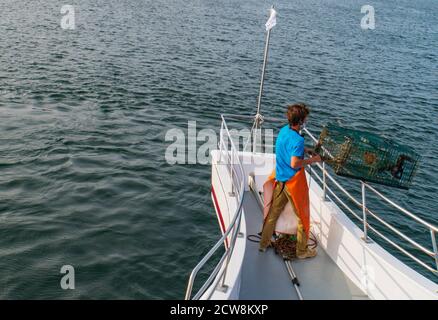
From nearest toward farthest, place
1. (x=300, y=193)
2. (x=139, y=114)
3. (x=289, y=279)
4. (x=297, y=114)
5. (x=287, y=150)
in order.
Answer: (x=297, y=114) < (x=287, y=150) < (x=289, y=279) < (x=300, y=193) < (x=139, y=114)

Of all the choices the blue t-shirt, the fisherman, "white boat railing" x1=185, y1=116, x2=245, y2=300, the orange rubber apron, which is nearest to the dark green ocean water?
"white boat railing" x1=185, y1=116, x2=245, y2=300

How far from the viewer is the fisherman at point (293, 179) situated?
6637 millimetres

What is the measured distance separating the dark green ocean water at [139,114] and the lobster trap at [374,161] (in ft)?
15.1

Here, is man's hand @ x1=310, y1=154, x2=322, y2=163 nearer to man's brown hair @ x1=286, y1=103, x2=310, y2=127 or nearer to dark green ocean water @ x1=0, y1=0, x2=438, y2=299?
man's brown hair @ x1=286, y1=103, x2=310, y2=127

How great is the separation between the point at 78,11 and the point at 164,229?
36.0 m

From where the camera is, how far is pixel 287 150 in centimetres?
677

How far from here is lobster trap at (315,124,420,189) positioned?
6562 mm

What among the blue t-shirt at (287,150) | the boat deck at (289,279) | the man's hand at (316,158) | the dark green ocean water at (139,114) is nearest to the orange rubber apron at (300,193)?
the blue t-shirt at (287,150)

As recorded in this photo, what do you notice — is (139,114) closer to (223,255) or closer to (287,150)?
(287,150)

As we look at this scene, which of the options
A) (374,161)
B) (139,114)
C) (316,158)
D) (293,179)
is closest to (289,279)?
(293,179)

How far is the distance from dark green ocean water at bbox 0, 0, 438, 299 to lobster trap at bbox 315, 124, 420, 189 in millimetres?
4612

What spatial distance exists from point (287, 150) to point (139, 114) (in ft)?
43.8

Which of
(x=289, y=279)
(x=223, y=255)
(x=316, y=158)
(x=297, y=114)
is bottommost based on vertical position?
(x=289, y=279)

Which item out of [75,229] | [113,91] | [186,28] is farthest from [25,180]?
[186,28]
